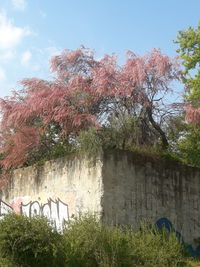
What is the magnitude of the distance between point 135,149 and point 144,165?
67 cm

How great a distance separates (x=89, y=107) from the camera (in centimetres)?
1606

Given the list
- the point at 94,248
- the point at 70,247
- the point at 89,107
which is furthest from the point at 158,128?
the point at 70,247

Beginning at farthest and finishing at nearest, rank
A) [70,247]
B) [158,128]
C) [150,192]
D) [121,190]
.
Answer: [158,128]
[150,192]
[121,190]
[70,247]

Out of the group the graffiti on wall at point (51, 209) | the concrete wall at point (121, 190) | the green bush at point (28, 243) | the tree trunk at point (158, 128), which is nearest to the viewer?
the green bush at point (28, 243)

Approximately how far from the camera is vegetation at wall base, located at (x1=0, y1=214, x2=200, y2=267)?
958 cm

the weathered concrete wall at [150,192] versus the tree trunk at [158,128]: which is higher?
the tree trunk at [158,128]

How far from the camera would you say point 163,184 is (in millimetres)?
14195

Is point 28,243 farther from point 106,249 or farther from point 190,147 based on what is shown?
point 190,147

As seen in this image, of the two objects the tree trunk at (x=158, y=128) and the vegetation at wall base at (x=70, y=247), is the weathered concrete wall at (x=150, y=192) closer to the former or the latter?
the tree trunk at (x=158, y=128)

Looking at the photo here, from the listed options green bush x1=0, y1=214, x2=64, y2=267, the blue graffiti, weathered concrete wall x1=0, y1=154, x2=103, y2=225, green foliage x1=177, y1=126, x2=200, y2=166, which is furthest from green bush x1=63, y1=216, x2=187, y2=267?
green foliage x1=177, y1=126, x2=200, y2=166

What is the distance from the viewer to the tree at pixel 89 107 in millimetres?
15914

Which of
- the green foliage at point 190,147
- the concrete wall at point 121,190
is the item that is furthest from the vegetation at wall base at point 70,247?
the green foliage at point 190,147

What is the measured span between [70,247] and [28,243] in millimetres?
978

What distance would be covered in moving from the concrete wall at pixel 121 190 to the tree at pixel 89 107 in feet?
4.29
